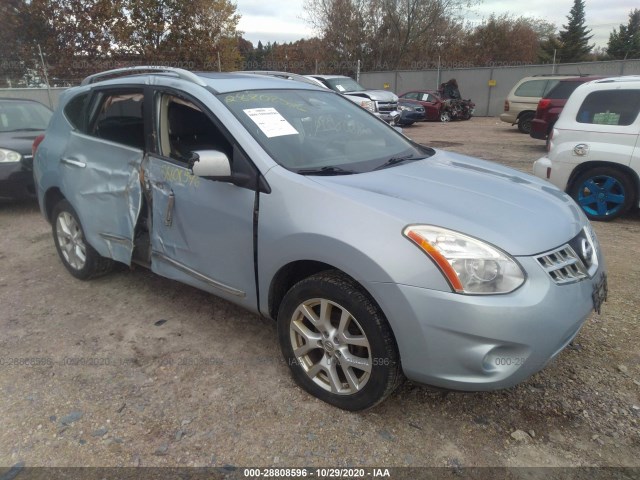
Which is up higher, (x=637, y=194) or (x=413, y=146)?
(x=413, y=146)

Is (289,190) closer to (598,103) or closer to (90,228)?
(90,228)

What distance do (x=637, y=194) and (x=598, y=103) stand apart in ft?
3.91

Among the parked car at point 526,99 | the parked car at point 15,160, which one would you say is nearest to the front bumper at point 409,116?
the parked car at point 526,99

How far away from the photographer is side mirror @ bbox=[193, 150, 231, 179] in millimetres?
2525

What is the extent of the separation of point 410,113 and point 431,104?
2.44 meters

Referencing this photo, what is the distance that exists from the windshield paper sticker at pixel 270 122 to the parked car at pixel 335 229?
10 mm

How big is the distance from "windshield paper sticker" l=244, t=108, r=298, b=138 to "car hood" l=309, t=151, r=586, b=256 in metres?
0.51

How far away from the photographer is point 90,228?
3764mm

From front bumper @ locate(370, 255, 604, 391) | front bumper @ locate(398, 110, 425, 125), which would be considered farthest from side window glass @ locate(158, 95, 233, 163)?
front bumper @ locate(398, 110, 425, 125)

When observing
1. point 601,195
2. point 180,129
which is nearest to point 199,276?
point 180,129

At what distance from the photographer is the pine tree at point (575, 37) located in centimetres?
4628

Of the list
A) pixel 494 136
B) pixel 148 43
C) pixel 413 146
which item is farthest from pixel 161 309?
pixel 148 43

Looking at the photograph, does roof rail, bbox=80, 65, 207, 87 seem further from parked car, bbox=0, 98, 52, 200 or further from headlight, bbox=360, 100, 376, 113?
headlight, bbox=360, 100, 376, 113

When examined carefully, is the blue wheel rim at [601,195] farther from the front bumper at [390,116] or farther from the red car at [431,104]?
the red car at [431,104]
